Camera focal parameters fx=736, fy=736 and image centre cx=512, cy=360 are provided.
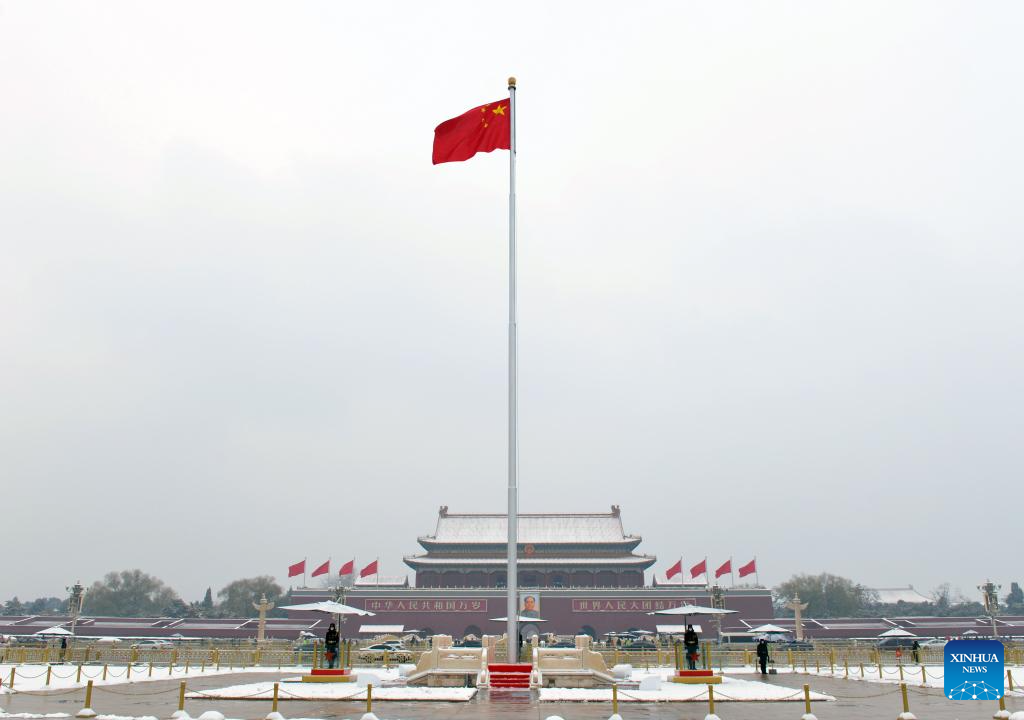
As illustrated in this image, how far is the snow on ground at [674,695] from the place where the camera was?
17.0m

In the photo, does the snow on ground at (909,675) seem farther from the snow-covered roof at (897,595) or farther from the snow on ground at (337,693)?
the snow-covered roof at (897,595)

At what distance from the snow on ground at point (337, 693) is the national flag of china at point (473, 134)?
13680 mm

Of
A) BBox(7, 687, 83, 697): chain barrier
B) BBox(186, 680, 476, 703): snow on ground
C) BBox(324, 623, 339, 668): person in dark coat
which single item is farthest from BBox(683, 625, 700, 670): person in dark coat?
BBox(7, 687, 83, 697): chain barrier

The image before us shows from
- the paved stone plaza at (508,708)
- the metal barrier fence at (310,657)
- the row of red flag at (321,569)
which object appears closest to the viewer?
the paved stone plaza at (508,708)

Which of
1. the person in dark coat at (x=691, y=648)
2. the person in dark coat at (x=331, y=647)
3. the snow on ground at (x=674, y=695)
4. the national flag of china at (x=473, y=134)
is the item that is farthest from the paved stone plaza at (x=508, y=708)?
the national flag of china at (x=473, y=134)

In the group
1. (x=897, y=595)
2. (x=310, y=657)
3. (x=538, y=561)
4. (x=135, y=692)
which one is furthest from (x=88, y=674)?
(x=897, y=595)

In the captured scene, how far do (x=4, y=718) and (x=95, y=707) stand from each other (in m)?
2.33

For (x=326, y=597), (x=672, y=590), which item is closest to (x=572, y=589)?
(x=672, y=590)

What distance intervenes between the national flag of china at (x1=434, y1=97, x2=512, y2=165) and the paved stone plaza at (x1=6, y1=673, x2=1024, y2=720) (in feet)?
45.2

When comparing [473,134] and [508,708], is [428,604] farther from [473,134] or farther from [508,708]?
[473,134]

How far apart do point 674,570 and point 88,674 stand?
41039mm

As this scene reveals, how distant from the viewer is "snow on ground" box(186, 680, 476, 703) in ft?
55.7

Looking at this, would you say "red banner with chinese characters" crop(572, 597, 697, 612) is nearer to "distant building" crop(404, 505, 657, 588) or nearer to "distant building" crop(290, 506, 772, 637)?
"distant building" crop(290, 506, 772, 637)

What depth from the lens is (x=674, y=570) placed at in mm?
55812
